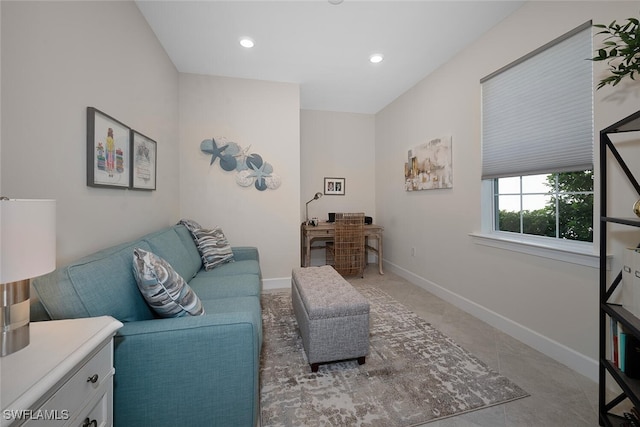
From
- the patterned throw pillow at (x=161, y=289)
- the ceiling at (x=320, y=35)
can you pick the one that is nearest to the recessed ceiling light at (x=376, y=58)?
the ceiling at (x=320, y=35)

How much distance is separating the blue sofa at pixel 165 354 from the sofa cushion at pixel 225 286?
0.64 metres

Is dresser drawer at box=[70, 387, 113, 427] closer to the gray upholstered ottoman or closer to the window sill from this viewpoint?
the gray upholstered ottoman

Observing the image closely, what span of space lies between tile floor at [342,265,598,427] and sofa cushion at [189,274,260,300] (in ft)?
4.56

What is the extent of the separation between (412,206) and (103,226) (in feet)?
10.7

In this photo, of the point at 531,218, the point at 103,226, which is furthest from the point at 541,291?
the point at 103,226

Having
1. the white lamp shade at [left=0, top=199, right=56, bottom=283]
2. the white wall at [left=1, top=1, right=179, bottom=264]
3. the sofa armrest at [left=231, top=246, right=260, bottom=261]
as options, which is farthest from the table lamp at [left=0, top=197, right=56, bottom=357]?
the sofa armrest at [left=231, top=246, right=260, bottom=261]

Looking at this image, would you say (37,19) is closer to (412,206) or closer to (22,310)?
(22,310)

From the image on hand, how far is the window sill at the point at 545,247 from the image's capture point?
5.30 ft

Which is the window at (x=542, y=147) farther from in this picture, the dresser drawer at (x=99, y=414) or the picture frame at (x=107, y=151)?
the picture frame at (x=107, y=151)

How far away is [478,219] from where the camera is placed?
2.44 meters

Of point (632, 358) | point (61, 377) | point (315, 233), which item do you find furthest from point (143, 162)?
point (632, 358)

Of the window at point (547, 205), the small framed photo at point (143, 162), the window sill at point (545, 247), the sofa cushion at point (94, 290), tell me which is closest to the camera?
the sofa cushion at point (94, 290)

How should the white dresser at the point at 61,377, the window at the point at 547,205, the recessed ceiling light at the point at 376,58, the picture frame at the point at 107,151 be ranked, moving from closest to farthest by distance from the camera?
the white dresser at the point at 61,377
the picture frame at the point at 107,151
the window at the point at 547,205
the recessed ceiling light at the point at 376,58

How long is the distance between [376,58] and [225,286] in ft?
8.98
